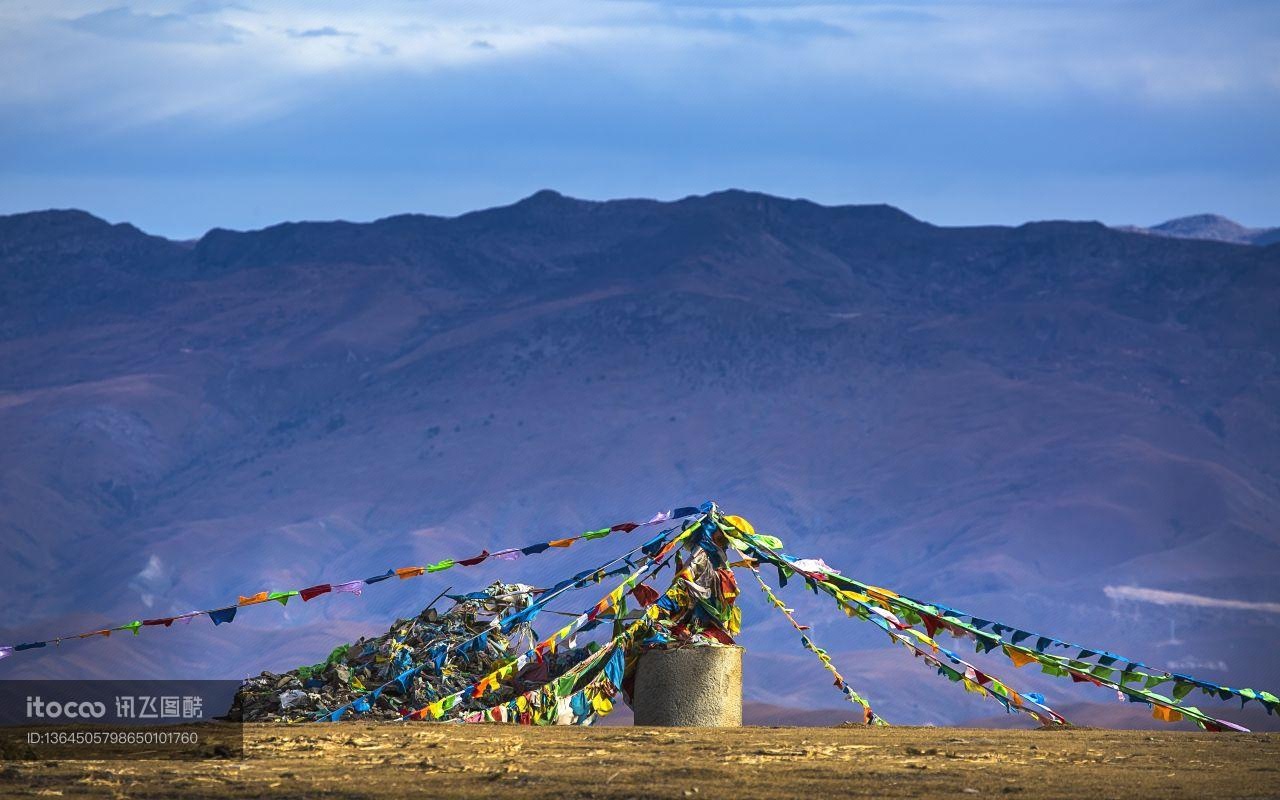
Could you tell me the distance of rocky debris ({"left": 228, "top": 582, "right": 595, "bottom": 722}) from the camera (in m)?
16.4

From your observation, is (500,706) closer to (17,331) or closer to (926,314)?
(926,314)

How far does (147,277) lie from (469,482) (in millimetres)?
59477

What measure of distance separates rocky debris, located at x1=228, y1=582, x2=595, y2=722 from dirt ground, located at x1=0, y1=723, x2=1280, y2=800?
1.35 meters

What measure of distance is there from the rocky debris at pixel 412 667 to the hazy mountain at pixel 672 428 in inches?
3004

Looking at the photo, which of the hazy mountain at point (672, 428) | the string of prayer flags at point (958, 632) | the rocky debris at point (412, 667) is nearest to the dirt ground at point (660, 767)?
the rocky debris at point (412, 667)

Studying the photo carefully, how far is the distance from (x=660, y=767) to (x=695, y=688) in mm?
3234

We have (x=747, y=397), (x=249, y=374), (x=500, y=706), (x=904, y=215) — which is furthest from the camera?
(x=904, y=215)

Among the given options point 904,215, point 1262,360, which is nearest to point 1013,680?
point 1262,360

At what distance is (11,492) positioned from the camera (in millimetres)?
122750

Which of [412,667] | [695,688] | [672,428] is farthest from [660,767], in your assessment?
[672,428]

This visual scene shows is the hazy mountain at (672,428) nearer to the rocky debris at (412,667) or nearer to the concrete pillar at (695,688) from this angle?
the rocky debris at (412,667)

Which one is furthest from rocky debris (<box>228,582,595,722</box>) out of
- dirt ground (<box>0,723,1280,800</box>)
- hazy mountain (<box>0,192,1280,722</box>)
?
hazy mountain (<box>0,192,1280,722</box>)

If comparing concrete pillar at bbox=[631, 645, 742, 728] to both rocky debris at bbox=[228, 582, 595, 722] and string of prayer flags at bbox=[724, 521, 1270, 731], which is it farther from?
string of prayer flags at bbox=[724, 521, 1270, 731]

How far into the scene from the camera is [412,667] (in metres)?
16.9
